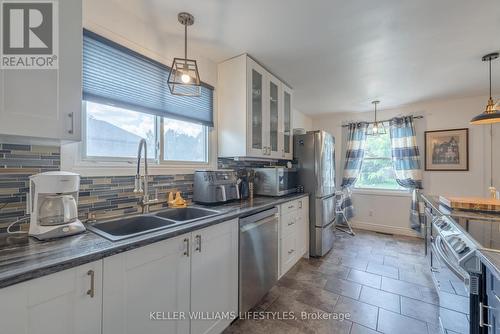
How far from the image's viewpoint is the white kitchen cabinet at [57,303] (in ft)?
2.37

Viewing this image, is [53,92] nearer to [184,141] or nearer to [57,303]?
[57,303]

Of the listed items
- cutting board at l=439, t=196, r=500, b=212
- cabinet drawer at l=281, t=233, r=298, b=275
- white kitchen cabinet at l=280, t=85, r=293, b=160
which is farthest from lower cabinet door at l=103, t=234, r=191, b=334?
cutting board at l=439, t=196, r=500, b=212

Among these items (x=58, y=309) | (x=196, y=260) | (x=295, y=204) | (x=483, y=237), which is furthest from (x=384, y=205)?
(x=58, y=309)

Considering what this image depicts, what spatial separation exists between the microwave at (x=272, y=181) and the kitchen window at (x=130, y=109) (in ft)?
2.68

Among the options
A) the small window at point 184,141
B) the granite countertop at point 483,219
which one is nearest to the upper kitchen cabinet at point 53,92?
the small window at point 184,141

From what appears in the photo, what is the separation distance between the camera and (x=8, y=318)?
714 mm

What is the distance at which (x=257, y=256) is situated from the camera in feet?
6.17

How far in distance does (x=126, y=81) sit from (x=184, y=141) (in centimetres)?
73

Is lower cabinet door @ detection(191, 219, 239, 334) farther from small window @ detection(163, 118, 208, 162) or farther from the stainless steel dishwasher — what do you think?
small window @ detection(163, 118, 208, 162)

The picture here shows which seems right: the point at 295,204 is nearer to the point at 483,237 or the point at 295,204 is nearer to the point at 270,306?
the point at 270,306

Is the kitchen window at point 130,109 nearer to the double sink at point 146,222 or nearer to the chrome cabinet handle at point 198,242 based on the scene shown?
the double sink at point 146,222

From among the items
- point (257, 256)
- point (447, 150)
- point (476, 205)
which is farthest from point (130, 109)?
point (447, 150)

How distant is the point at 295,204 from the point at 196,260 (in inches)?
61.7

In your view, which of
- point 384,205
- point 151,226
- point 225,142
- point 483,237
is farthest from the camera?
point 384,205
